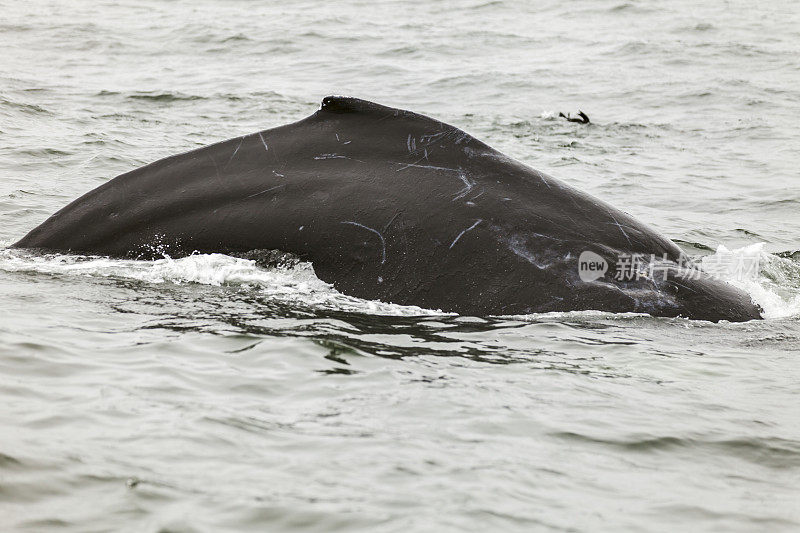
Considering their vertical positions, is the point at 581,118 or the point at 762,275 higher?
the point at 581,118

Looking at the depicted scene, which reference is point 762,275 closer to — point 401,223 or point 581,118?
point 401,223

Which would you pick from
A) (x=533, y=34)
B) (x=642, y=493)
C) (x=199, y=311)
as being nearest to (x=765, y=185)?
(x=199, y=311)

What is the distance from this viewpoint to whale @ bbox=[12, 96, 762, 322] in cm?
621

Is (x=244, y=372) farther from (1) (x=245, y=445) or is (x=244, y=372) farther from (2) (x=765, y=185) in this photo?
(2) (x=765, y=185)

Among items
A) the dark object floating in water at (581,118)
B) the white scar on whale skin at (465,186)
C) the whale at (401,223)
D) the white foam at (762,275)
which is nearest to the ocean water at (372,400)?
the white foam at (762,275)

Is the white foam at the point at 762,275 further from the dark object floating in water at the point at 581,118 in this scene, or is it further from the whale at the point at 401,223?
the dark object floating in water at the point at 581,118

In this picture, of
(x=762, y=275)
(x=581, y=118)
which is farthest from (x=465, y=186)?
(x=581, y=118)

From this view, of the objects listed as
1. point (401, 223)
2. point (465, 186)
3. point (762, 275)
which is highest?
point (465, 186)

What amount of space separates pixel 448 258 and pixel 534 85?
14422 mm

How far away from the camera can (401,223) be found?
20.7ft

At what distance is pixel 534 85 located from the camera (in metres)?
20.0

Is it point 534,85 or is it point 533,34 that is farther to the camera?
point 533,34

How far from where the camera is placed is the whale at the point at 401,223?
6.21 meters

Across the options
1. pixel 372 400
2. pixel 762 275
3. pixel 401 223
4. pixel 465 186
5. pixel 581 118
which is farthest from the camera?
pixel 581 118
